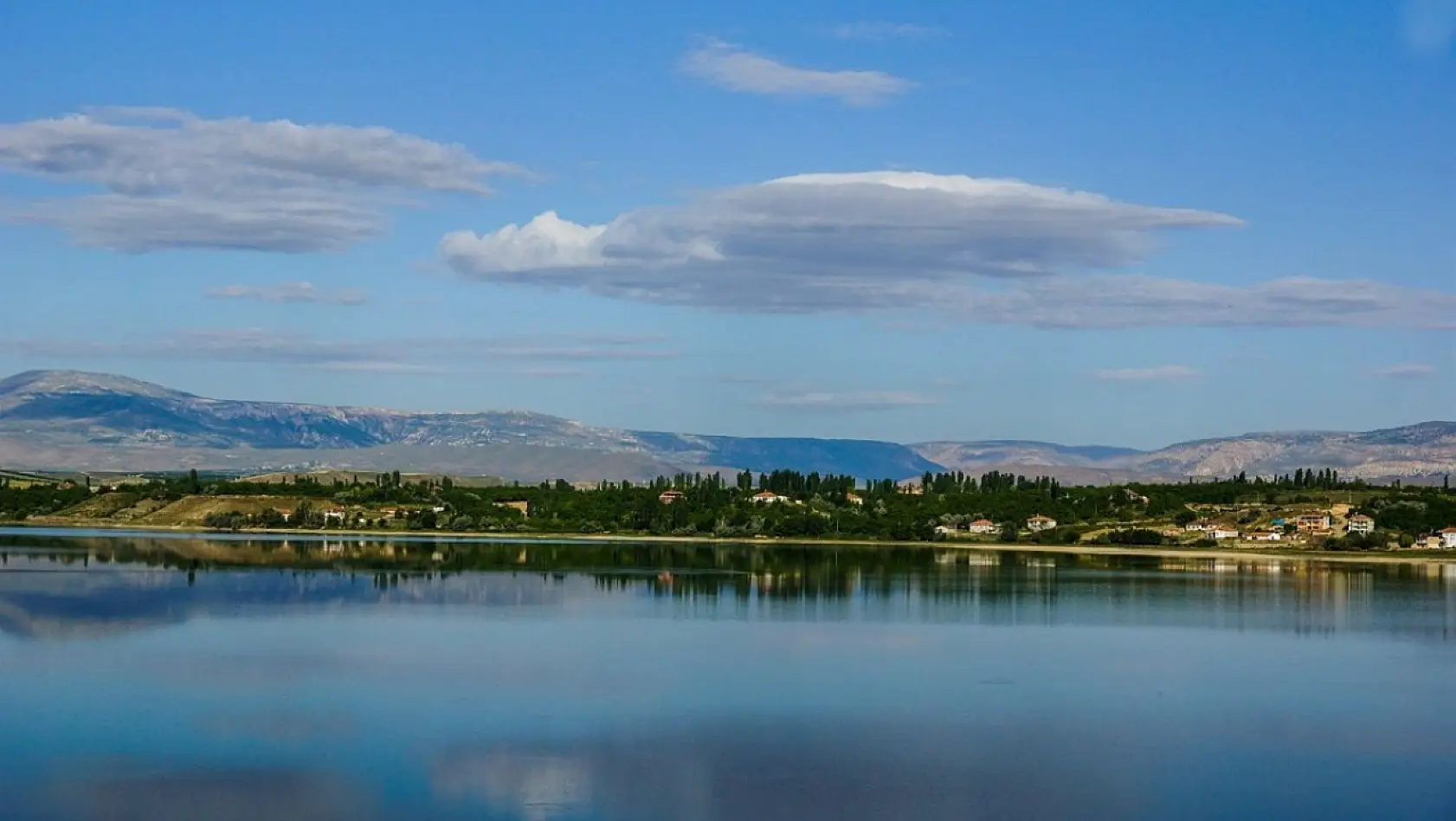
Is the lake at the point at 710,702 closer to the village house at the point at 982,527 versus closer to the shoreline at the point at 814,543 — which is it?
the shoreline at the point at 814,543

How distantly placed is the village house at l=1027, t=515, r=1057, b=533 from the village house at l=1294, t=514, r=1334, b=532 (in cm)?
1971

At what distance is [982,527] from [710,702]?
111m

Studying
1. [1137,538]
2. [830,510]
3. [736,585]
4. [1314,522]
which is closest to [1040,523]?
[1137,538]

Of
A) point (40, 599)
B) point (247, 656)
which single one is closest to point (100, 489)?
point (40, 599)

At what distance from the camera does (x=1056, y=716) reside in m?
37.2

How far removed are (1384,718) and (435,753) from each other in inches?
816

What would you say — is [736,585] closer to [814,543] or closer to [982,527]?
[814,543]

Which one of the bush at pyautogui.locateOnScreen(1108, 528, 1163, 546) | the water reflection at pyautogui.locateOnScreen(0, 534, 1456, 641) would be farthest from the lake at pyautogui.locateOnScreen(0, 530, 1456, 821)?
the bush at pyautogui.locateOnScreen(1108, 528, 1163, 546)

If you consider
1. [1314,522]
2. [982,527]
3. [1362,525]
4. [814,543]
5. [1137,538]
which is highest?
[1314,522]

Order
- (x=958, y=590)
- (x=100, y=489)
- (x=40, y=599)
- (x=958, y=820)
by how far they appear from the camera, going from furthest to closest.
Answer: (x=100, y=489)
(x=958, y=590)
(x=40, y=599)
(x=958, y=820)

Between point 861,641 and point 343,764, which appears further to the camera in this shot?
point 861,641

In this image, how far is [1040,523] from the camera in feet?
476

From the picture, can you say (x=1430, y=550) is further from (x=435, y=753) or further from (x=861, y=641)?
(x=435, y=753)

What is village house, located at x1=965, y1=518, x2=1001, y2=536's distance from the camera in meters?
146
